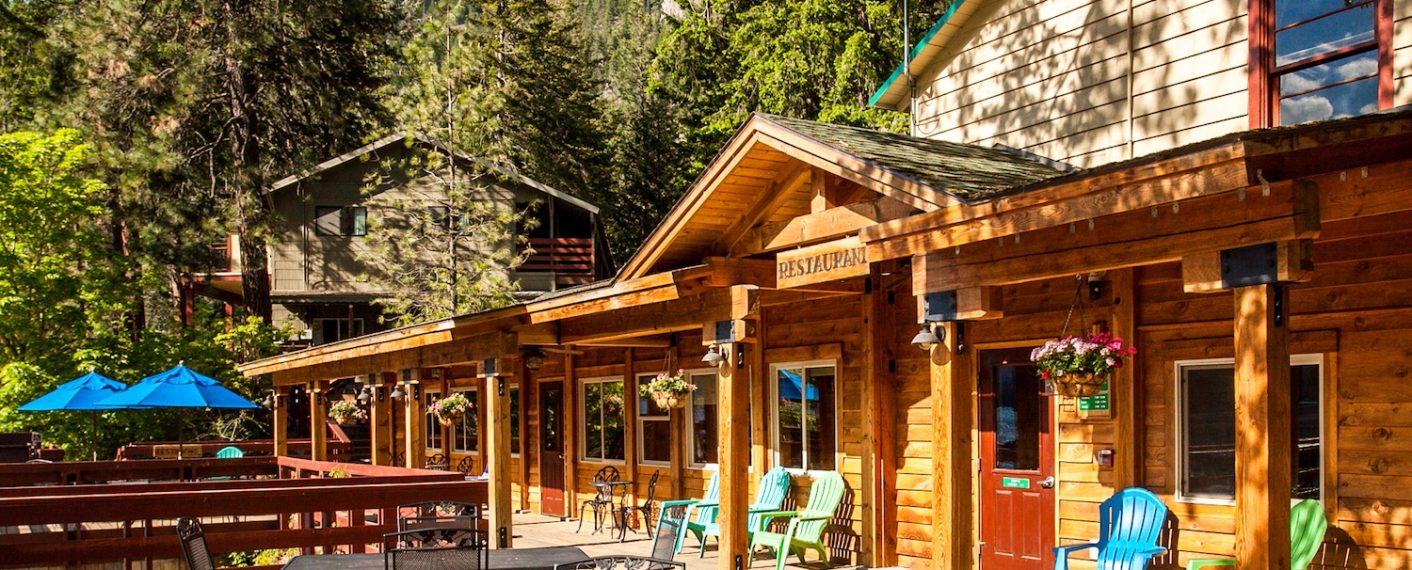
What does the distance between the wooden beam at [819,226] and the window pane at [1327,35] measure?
3.19 metres

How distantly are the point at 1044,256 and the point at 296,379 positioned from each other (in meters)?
17.7

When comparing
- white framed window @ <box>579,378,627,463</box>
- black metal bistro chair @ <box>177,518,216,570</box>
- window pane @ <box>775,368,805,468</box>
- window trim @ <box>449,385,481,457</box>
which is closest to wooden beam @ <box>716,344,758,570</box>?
window pane @ <box>775,368,805,468</box>

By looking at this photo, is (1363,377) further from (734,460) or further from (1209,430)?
(734,460)

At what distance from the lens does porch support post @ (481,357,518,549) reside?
13500 mm

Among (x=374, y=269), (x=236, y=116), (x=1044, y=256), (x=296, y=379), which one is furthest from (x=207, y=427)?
(x=1044, y=256)

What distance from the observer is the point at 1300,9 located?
9695 millimetres

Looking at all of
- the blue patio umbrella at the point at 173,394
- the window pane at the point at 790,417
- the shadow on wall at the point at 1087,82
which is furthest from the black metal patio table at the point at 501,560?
the blue patio umbrella at the point at 173,394

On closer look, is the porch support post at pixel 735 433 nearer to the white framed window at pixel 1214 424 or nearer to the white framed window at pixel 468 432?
the white framed window at pixel 1214 424

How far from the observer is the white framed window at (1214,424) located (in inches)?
321

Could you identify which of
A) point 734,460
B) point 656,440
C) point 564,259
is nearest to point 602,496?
point 656,440

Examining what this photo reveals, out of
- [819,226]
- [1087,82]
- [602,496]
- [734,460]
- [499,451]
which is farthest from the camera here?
[602,496]

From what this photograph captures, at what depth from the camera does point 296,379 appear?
73.8 feet

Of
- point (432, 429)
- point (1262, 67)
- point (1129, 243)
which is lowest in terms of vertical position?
point (432, 429)

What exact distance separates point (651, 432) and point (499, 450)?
8.57ft
